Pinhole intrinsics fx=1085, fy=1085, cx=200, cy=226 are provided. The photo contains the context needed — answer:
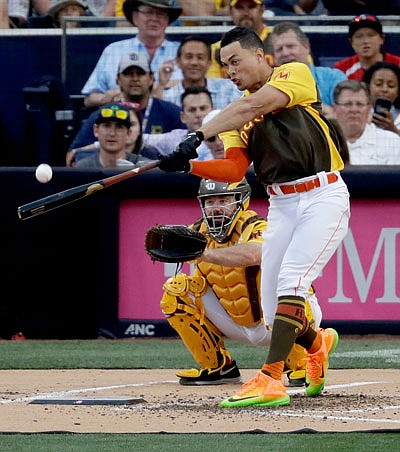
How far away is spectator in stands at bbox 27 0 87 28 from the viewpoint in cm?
1111

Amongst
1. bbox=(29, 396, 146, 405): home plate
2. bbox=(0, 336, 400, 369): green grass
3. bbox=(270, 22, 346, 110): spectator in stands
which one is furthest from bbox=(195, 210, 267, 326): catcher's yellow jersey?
bbox=(270, 22, 346, 110): spectator in stands

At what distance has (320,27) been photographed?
10.4 meters

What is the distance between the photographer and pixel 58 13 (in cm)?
1123

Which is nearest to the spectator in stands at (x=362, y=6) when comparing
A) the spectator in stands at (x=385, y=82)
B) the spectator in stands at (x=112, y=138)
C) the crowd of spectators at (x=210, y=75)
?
the crowd of spectators at (x=210, y=75)

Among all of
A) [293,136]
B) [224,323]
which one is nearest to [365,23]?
[224,323]

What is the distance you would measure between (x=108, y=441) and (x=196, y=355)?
2.27 m

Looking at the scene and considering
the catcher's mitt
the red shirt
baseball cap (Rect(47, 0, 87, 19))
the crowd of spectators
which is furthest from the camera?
baseball cap (Rect(47, 0, 87, 19))

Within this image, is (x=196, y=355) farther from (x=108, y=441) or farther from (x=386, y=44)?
(x=386, y=44)

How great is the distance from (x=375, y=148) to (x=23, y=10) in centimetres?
430

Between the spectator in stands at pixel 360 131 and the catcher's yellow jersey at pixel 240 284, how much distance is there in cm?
322

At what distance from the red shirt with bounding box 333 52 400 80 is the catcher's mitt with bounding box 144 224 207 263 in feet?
15.8

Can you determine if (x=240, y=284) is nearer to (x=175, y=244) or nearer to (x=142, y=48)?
(x=175, y=244)

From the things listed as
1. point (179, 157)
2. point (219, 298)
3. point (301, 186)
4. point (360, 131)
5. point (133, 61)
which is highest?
point (133, 61)

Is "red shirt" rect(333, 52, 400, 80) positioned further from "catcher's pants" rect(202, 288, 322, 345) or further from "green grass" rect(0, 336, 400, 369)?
"catcher's pants" rect(202, 288, 322, 345)
